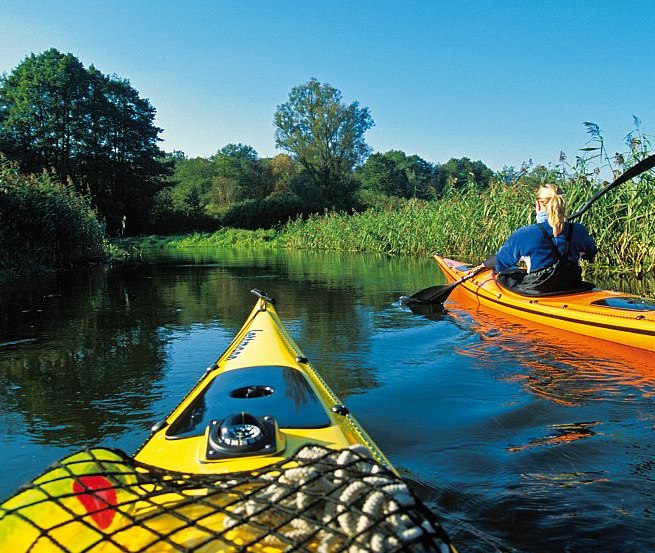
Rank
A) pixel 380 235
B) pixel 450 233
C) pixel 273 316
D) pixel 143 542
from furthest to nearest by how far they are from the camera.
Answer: pixel 380 235 → pixel 450 233 → pixel 273 316 → pixel 143 542

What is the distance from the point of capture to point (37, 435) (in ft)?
10.5

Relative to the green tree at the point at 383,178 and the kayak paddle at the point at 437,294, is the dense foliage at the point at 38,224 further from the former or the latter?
the green tree at the point at 383,178

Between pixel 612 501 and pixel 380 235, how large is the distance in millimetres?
16812

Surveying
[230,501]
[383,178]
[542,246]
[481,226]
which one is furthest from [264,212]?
[230,501]

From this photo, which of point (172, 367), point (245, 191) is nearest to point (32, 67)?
point (245, 191)

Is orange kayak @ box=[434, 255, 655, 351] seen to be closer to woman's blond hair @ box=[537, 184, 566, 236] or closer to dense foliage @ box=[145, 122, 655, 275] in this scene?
woman's blond hair @ box=[537, 184, 566, 236]

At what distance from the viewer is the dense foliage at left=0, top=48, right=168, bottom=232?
30844mm

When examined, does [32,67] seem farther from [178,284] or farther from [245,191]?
[178,284]

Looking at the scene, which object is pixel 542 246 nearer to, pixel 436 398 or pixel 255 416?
pixel 436 398

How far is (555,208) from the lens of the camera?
514cm

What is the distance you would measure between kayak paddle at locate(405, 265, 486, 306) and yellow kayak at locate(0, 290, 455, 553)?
17.8 ft

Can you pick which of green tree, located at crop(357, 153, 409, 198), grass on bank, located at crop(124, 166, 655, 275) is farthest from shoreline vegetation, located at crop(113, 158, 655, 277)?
green tree, located at crop(357, 153, 409, 198)

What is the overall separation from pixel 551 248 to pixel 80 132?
32076mm

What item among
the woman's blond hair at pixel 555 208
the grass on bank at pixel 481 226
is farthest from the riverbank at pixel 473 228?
the woman's blond hair at pixel 555 208
